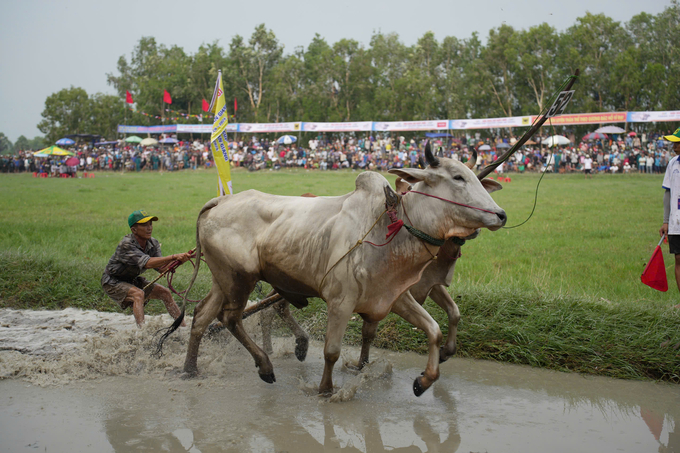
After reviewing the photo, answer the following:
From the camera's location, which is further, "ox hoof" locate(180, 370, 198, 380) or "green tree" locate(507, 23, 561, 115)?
"green tree" locate(507, 23, 561, 115)

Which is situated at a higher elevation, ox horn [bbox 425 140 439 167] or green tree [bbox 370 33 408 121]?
green tree [bbox 370 33 408 121]

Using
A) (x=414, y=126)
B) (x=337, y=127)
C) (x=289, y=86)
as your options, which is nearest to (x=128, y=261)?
(x=414, y=126)

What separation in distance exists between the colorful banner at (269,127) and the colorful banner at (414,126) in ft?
21.2

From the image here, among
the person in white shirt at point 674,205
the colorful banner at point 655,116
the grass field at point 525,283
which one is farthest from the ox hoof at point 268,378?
the colorful banner at point 655,116

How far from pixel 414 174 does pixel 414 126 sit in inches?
1405

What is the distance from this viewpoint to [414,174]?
14.7 feet

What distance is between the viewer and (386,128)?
40656mm

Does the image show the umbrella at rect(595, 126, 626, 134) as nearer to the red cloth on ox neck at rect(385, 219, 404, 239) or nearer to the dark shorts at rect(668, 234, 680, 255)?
the dark shorts at rect(668, 234, 680, 255)

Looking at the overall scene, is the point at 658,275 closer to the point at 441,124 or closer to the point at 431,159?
the point at 431,159

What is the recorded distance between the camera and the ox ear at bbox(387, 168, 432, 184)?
448 centimetres

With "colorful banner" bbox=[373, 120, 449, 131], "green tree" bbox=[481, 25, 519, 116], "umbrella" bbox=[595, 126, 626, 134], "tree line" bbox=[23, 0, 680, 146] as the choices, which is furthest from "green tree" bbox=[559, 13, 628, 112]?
"colorful banner" bbox=[373, 120, 449, 131]

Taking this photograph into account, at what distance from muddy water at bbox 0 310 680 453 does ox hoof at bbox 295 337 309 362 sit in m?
0.08

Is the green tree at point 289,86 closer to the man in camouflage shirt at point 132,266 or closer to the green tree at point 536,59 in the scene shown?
the green tree at point 536,59

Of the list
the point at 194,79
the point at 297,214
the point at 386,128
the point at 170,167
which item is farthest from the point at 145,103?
the point at 297,214
